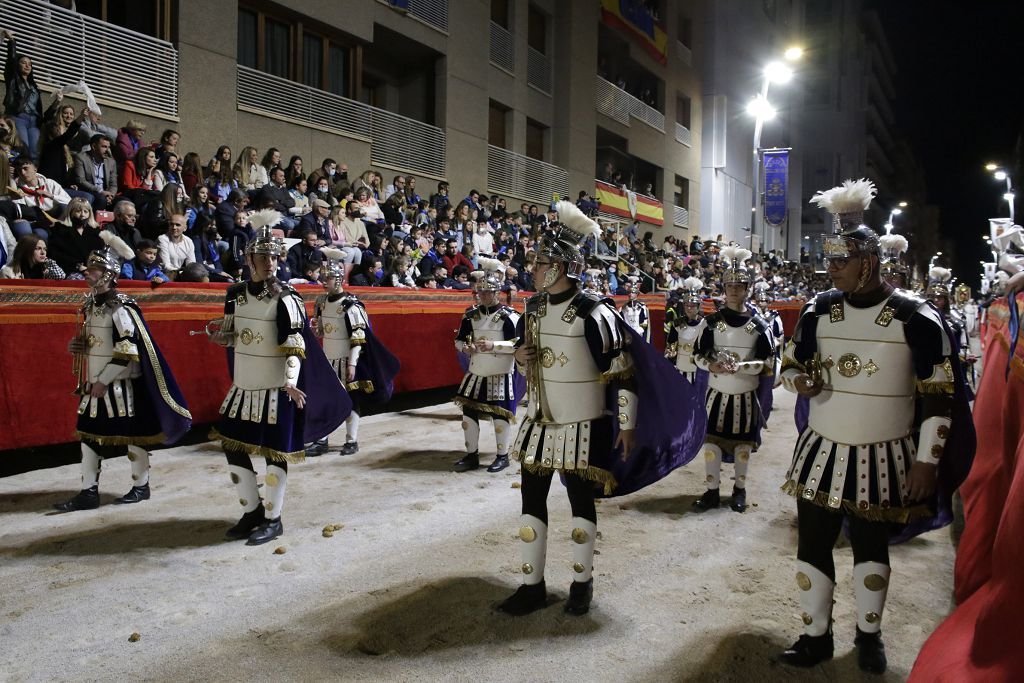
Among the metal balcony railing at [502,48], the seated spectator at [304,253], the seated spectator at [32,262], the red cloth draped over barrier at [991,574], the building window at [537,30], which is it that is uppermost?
the building window at [537,30]

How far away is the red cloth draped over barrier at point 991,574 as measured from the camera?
238cm

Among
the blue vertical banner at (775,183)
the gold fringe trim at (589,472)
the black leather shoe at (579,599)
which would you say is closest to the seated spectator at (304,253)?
the gold fringe trim at (589,472)

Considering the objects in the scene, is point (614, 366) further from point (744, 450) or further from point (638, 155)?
point (638, 155)

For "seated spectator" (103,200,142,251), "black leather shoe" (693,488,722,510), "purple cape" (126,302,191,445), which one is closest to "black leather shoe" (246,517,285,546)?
"purple cape" (126,302,191,445)

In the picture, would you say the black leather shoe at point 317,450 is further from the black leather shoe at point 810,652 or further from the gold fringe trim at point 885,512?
the gold fringe trim at point 885,512

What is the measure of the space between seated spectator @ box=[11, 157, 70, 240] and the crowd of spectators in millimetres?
15

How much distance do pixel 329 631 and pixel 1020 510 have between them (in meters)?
3.19

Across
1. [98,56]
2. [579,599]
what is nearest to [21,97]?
[98,56]

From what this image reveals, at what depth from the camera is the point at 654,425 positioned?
Answer: 4.36m

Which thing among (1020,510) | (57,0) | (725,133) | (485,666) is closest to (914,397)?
(1020,510)

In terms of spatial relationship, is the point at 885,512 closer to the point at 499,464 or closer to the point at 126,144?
the point at 499,464

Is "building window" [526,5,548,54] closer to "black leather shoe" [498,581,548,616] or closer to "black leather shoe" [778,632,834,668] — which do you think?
"black leather shoe" [498,581,548,616]

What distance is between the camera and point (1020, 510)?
8.07 ft

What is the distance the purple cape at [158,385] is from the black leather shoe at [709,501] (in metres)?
4.44
